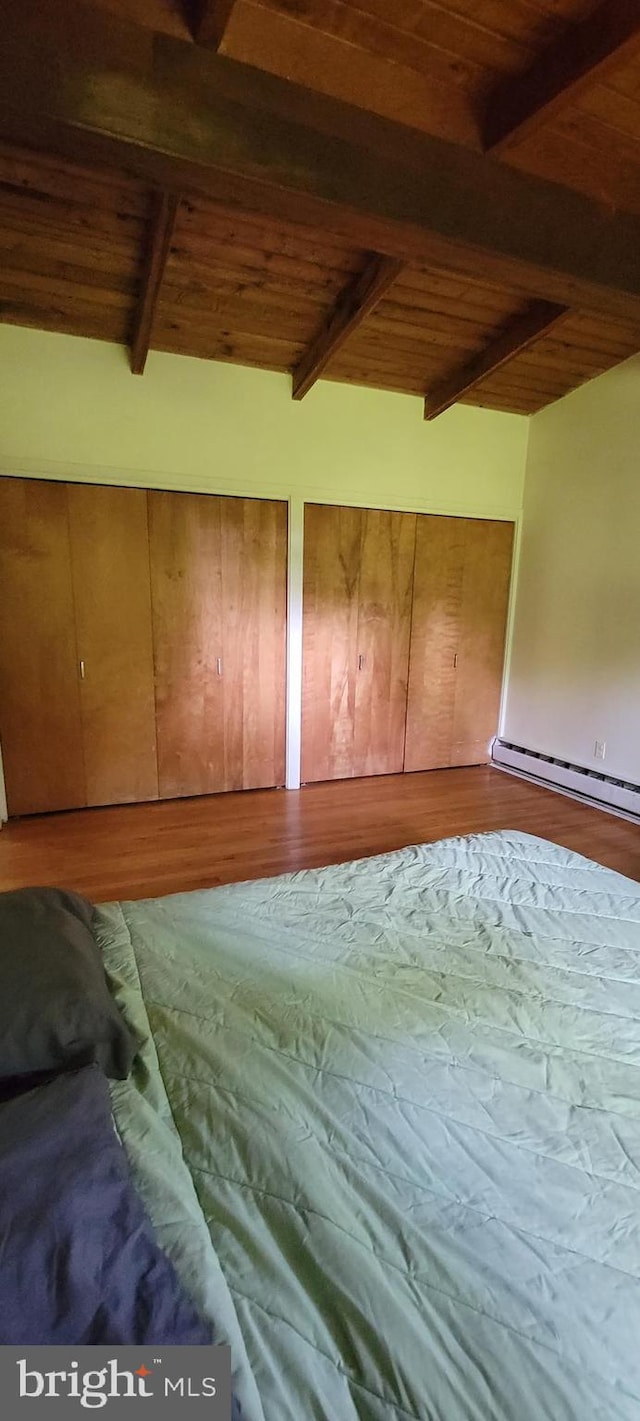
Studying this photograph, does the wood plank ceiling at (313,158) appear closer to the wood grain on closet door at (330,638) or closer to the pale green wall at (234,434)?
the pale green wall at (234,434)

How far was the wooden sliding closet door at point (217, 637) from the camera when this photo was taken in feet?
12.0

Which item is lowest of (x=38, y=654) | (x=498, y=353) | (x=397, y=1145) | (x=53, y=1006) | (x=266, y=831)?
(x=266, y=831)

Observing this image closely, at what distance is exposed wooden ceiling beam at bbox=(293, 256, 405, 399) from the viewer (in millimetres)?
2799

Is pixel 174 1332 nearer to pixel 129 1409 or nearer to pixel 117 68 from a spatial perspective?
pixel 129 1409

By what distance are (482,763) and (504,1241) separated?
4.31 metres

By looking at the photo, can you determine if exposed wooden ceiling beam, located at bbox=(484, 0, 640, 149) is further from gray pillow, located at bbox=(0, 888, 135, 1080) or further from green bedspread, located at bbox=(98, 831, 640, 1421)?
gray pillow, located at bbox=(0, 888, 135, 1080)

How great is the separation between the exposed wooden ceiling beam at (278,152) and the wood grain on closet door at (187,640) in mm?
1845

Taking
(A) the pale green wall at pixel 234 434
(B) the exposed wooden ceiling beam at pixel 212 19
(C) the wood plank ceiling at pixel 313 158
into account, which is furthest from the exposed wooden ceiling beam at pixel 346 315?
(B) the exposed wooden ceiling beam at pixel 212 19

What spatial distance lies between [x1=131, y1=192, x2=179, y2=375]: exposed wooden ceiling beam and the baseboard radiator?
367 cm

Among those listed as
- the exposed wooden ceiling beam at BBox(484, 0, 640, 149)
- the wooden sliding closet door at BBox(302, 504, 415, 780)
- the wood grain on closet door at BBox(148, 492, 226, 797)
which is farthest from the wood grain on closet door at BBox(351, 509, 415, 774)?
the exposed wooden ceiling beam at BBox(484, 0, 640, 149)

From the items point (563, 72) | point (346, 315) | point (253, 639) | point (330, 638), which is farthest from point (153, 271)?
point (330, 638)

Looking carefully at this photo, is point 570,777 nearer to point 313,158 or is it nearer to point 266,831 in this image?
point 266,831

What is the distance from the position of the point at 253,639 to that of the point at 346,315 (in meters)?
1.87

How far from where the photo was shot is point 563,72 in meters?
1.80
